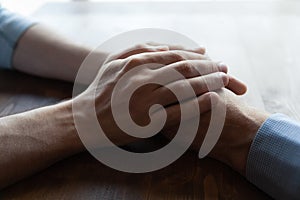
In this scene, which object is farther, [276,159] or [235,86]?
[235,86]

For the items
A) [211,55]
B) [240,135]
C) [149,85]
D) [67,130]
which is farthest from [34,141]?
[211,55]

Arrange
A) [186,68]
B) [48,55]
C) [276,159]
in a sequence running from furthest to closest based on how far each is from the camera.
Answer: [48,55] → [186,68] → [276,159]

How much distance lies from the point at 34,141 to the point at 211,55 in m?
0.49

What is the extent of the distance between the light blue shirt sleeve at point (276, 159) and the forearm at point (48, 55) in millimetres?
377

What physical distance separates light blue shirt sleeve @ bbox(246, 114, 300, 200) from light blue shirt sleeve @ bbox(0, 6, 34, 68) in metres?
0.54

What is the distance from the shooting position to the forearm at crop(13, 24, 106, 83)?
2.46 ft

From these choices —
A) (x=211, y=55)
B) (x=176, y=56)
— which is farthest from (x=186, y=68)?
(x=211, y=55)

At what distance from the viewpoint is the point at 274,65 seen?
0.81m

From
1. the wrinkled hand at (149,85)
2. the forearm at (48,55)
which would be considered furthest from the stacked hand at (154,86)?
the forearm at (48,55)

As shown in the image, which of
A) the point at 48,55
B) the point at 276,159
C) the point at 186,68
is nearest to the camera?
the point at 276,159

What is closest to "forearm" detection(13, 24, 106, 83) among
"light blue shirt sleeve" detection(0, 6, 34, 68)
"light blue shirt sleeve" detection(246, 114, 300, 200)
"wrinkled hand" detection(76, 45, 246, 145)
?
"light blue shirt sleeve" detection(0, 6, 34, 68)

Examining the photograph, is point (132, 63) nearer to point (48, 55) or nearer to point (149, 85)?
point (149, 85)

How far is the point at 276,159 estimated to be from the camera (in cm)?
47

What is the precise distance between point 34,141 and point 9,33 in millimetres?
361
